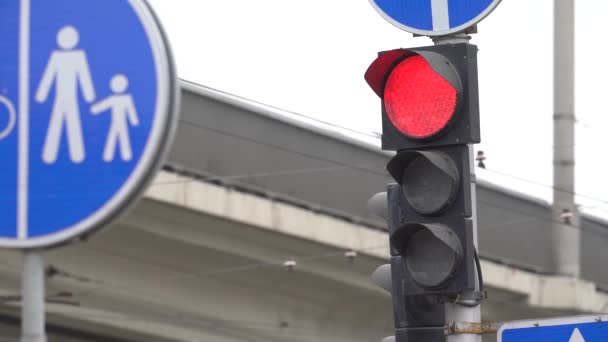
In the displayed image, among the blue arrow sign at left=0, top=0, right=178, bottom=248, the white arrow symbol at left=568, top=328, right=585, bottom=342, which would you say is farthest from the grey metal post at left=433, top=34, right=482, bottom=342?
the blue arrow sign at left=0, top=0, right=178, bottom=248

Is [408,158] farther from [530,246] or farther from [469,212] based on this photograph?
[530,246]

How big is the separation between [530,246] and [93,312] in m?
8.27

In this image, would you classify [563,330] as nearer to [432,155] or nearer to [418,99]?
[432,155]

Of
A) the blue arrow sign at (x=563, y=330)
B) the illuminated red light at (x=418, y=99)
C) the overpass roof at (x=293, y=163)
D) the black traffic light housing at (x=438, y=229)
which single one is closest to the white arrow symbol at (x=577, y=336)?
the blue arrow sign at (x=563, y=330)

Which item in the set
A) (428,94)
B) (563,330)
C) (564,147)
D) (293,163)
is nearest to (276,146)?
(293,163)

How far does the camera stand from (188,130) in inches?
811

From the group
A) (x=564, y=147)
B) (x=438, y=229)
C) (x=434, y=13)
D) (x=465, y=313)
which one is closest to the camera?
(x=438, y=229)

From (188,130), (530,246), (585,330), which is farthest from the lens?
(530,246)

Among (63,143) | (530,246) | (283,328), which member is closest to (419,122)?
(63,143)

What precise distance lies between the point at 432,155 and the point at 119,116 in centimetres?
229

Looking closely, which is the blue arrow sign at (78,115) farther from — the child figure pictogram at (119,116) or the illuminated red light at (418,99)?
the illuminated red light at (418,99)

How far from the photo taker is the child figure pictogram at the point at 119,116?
133 inches

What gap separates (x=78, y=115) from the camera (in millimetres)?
3389

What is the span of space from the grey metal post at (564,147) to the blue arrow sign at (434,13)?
18.7m
